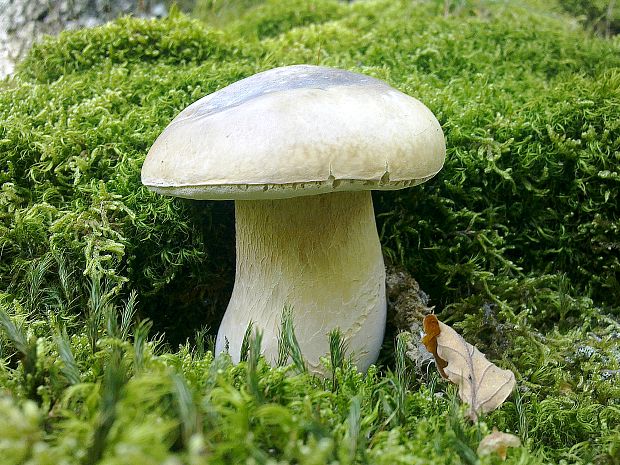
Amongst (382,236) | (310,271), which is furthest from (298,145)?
(382,236)

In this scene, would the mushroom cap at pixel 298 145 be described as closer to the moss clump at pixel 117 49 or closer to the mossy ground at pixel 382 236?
the mossy ground at pixel 382 236

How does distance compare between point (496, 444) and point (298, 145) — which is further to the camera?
point (298, 145)

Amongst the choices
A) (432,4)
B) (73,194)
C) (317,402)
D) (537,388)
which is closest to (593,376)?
(537,388)

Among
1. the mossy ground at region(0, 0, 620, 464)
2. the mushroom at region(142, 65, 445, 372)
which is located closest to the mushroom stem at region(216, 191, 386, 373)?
the mushroom at region(142, 65, 445, 372)

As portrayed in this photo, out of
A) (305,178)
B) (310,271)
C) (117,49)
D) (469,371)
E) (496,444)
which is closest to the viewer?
(496,444)

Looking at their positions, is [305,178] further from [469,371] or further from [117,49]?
[117,49]

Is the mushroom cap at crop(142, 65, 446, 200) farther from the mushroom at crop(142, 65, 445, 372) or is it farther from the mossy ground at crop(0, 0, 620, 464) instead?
the mossy ground at crop(0, 0, 620, 464)

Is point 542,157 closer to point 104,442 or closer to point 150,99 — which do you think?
point 150,99
